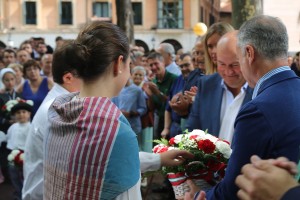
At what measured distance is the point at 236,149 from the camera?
2354 mm

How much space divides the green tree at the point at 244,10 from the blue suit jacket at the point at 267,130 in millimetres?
5554

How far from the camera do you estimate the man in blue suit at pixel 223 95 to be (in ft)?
11.8

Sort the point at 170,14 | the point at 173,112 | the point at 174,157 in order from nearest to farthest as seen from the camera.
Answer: the point at 174,157 < the point at 173,112 < the point at 170,14

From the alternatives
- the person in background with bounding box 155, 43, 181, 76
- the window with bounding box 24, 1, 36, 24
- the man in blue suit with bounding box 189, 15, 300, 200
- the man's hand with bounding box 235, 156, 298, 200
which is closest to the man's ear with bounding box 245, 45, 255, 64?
the man in blue suit with bounding box 189, 15, 300, 200

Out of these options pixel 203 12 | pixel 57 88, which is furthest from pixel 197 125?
pixel 203 12

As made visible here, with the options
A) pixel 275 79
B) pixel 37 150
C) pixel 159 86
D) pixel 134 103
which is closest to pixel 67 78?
pixel 37 150

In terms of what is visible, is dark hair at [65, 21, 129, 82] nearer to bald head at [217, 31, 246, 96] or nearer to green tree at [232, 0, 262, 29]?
bald head at [217, 31, 246, 96]

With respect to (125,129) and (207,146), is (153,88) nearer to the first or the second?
(207,146)

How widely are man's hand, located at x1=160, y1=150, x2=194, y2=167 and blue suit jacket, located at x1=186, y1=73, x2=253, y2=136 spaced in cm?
104

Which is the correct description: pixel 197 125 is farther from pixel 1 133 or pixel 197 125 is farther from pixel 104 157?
pixel 1 133

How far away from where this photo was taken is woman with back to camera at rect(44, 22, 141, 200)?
7.07ft

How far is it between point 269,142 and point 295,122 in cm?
17

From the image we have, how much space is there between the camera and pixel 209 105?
3902 mm

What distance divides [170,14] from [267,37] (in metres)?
40.3
